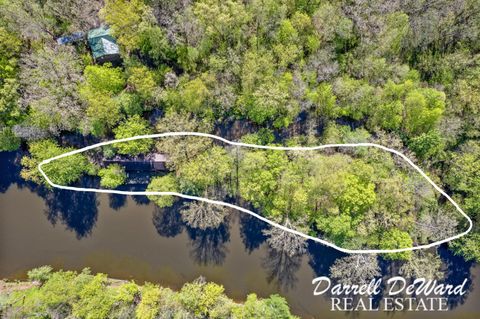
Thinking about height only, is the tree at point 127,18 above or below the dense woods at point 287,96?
above

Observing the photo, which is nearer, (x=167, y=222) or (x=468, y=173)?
(x=468, y=173)

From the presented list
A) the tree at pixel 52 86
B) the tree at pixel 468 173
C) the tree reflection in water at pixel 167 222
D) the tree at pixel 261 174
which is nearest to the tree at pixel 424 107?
the tree at pixel 468 173

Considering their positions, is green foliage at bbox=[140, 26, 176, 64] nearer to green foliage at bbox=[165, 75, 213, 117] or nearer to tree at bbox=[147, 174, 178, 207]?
green foliage at bbox=[165, 75, 213, 117]

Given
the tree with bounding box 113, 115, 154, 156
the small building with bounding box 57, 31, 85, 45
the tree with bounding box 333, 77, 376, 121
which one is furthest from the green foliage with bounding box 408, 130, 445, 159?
the small building with bounding box 57, 31, 85, 45

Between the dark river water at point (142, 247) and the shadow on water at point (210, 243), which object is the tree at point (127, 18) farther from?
the shadow on water at point (210, 243)

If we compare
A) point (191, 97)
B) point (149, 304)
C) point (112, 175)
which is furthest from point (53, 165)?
point (149, 304)

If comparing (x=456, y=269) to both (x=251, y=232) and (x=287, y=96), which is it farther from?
(x=287, y=96)
